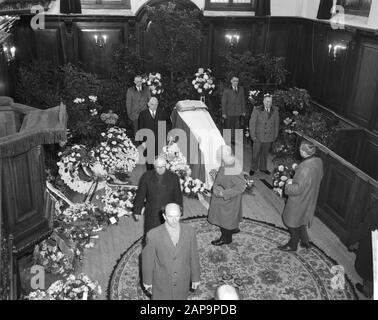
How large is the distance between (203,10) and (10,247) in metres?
9.44

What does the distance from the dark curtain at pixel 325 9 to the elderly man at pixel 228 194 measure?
630cm

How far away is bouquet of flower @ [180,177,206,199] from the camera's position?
8406 mm

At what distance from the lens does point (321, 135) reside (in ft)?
31.1

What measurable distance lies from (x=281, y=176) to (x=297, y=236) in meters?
2.03

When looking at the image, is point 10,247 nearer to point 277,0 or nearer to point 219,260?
point 219,260

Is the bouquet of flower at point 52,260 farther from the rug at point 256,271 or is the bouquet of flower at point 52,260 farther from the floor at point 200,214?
the rug at point 256,271

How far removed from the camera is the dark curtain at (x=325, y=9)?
1072cm

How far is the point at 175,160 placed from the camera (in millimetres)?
8805

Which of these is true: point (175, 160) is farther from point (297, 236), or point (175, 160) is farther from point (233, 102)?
point (297, 236)

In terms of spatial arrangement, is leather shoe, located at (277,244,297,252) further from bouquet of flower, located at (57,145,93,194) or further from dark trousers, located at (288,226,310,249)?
bouquet of flower, located at (57,145,93,194)

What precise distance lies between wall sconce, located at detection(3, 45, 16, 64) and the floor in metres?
3.73

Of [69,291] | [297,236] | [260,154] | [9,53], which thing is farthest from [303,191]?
[9,53]

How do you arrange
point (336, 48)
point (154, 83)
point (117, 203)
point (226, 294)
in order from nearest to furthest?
point (226, 294) → point (117, 203) → point (336, 48) → point (154, 83)

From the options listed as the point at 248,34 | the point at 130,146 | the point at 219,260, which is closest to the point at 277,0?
the point at 248,34
